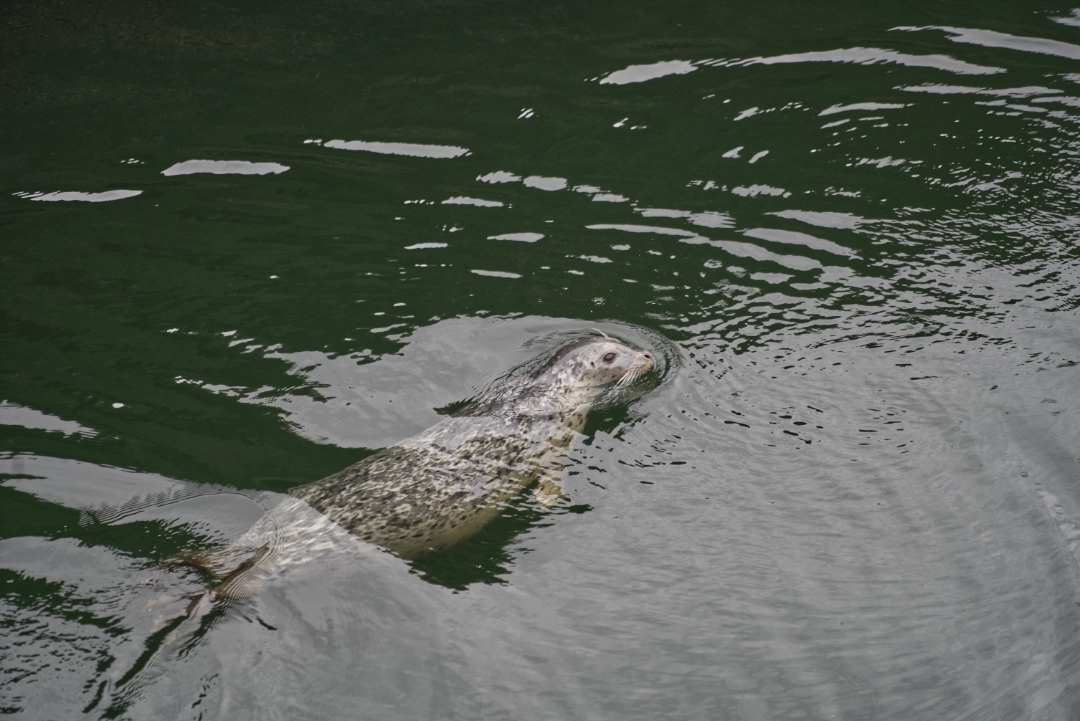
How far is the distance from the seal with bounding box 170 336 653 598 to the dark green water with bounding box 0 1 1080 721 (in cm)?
14

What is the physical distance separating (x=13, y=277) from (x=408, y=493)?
394 cm

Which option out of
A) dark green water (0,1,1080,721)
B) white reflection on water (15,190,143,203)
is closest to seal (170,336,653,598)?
dark green water (0,1,1080,721)

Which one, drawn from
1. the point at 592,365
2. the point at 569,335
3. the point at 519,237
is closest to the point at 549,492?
the point at 592,365

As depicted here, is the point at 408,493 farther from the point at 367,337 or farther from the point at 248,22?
the point at 248,22

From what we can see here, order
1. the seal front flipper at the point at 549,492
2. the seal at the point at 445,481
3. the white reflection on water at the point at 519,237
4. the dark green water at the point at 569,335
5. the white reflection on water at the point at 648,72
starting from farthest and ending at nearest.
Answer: the white reflection on water at the point at 648,72
the white reflection on water at the point at 519,237
the seal front flipper at the point at 549,492
the seal at the point at 445,481
the dark green water at the point at 569,335

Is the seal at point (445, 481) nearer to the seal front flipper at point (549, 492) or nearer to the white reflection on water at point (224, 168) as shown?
the seal front flipper at point (549, 492)

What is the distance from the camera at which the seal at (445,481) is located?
4.34 meters

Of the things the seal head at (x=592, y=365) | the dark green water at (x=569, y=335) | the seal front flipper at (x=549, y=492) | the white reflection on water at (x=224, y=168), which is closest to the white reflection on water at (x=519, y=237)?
the dark green water at (x=569, y=335)

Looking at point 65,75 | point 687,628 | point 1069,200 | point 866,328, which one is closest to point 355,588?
point 687,628

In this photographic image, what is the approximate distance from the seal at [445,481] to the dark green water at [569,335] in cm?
14

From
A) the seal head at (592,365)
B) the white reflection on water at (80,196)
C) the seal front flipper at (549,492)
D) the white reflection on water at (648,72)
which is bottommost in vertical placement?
the seal front flipper at (549,492)

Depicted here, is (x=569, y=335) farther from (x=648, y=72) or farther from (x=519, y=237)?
(x=648, y=72)

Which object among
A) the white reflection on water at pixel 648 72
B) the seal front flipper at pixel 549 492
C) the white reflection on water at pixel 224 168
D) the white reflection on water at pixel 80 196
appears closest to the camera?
the seal front flipper at pixel 549 492

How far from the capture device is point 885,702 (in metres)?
3.65
